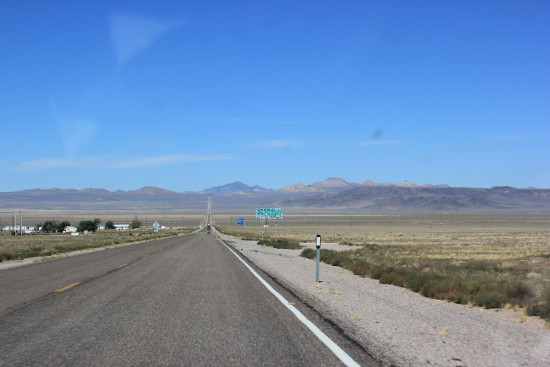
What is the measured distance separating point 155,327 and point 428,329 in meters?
4.50

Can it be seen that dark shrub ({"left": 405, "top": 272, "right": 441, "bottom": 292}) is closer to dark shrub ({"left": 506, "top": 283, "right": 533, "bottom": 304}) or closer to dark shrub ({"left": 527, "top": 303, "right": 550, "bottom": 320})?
dark shrub ({"left": 506, "top": 283, "right": 533, "bottom": 304})

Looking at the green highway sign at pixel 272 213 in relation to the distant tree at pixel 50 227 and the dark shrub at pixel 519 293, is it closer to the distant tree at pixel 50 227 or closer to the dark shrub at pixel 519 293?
the dark shrub at pixel 519 293

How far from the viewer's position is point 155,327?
872 cm

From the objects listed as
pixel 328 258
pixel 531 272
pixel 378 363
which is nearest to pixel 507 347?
pixel 378 363

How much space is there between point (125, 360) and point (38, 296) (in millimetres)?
6896

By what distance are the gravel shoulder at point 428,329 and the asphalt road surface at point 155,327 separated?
0.55 metres

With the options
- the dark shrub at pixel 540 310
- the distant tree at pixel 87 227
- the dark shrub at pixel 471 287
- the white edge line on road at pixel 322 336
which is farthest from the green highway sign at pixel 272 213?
the distant tree at pixel 87 227

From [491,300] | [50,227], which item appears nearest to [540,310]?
[491,300]

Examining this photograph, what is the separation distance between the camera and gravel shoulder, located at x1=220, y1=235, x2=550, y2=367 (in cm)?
710

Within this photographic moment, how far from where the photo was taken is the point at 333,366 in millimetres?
6395

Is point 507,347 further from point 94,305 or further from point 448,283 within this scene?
point 94,305

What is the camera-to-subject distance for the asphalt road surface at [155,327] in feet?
22.2

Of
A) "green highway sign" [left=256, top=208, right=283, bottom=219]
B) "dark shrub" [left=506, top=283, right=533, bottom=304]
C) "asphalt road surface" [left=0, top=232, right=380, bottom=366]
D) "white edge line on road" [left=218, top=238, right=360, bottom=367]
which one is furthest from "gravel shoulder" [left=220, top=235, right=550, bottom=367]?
"green highway sign" [left=256, top=208, right=283, bottom=219]

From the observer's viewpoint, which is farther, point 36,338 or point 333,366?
point 36,338
